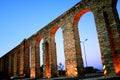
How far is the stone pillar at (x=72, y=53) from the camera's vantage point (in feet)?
41.4

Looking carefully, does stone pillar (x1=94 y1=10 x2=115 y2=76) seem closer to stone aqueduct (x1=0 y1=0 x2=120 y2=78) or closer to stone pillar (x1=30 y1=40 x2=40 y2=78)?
stone aqueduct (x1=0 y1=0 x2=120 y2=78)

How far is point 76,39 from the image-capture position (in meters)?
13.3

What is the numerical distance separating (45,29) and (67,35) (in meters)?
4.53

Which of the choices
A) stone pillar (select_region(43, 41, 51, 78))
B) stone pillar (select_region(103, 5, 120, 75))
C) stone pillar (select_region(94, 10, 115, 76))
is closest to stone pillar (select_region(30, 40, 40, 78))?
stone pillar (select_region(43, 41, 51, 78))

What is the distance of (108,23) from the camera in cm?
1054

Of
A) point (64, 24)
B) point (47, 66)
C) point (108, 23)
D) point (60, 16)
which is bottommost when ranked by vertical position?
point (47, 66)

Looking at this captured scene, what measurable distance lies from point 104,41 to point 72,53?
3.54m

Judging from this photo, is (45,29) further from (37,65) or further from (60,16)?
(37,65)

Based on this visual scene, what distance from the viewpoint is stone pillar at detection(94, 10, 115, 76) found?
32.4 feet

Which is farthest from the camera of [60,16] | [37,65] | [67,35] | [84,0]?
[37,65]

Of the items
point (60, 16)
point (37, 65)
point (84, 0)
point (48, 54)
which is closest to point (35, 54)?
point (37, 65)

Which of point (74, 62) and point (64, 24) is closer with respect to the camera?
point (74, 62)

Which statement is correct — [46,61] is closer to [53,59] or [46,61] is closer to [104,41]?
[53,59]

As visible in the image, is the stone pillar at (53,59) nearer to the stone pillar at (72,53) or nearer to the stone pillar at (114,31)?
the stone pillar at (72,53)
